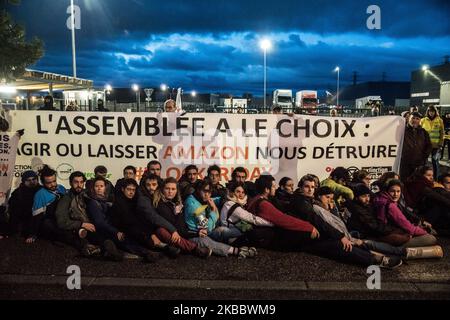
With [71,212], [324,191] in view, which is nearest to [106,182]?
[71,212]

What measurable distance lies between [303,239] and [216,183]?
4.81 ft

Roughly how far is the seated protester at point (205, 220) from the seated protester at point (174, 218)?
0.06 m

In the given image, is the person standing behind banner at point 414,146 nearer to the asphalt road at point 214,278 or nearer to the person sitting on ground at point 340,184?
the person sitting on ground at point 340,184

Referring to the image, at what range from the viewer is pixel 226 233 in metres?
5.02

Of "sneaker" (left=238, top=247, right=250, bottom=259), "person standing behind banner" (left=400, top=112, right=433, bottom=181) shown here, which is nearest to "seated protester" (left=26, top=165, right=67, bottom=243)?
"sneaker" (left=238, top=247, right=250, bottom=259)

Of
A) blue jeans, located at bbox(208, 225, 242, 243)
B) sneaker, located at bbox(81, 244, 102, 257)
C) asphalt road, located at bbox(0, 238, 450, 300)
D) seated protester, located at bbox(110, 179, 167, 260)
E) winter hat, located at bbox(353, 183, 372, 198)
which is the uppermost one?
winter hat, located at bbox(353, 183, 372, 198)

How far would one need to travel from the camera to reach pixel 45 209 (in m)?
5.31

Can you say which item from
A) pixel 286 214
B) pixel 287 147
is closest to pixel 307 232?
pixel 286 214

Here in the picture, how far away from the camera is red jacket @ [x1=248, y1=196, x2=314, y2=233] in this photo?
4824 mm

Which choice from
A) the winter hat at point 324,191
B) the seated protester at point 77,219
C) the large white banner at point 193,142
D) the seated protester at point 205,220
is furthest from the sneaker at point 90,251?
the winter hat at point 324,191

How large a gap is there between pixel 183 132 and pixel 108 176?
4.09 feet

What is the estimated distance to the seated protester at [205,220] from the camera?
4.89 m

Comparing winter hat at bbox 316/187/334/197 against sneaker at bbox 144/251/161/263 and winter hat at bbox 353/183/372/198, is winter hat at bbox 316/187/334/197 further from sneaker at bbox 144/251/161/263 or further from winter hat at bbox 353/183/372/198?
sneaker at bbox 144/251/161/263

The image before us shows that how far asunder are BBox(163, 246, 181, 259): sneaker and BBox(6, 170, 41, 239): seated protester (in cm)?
184
